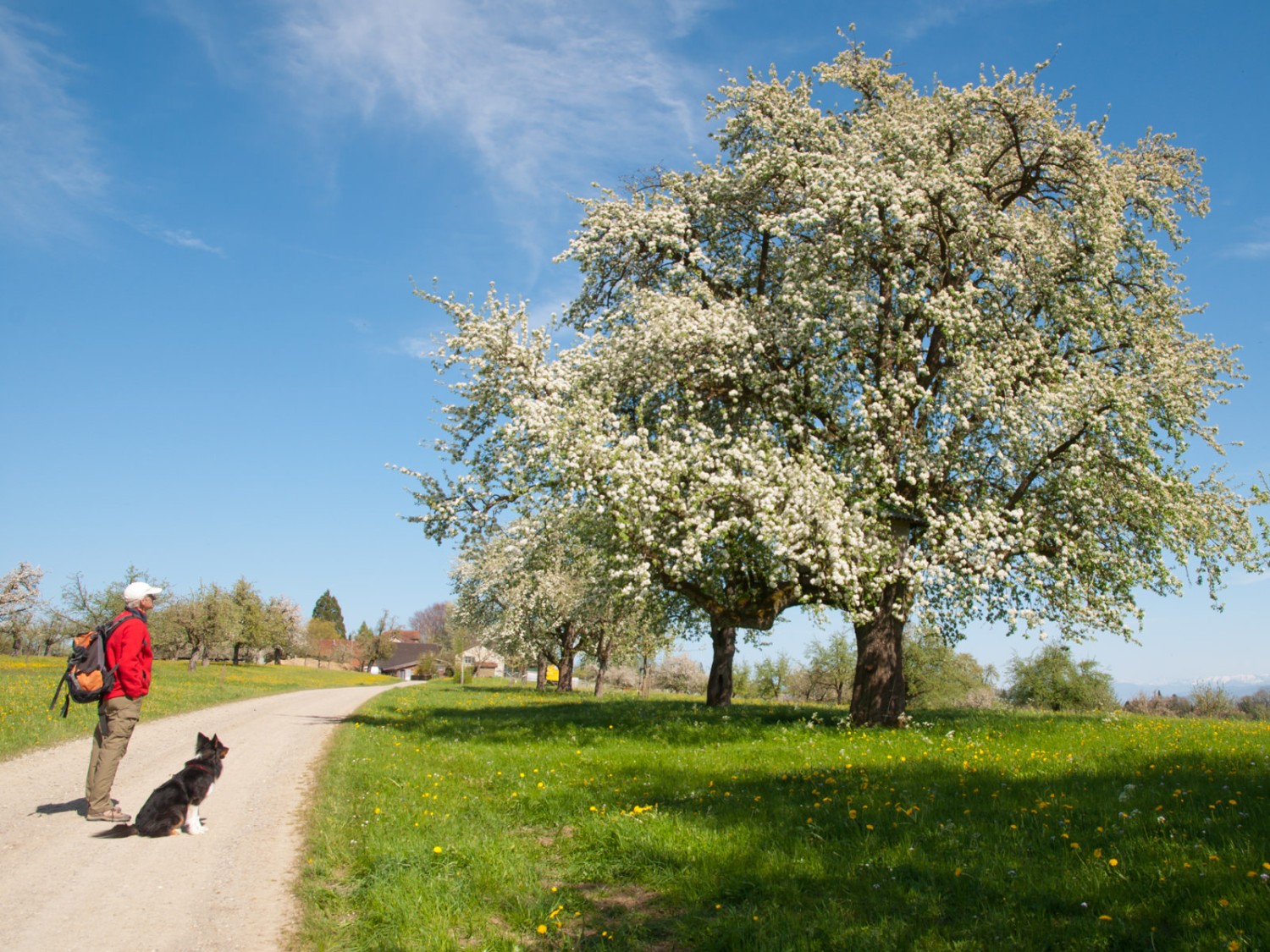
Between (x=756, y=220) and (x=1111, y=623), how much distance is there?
12.7 meters

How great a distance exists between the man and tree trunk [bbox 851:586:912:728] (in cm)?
1462

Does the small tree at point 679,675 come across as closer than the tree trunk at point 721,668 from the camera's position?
No

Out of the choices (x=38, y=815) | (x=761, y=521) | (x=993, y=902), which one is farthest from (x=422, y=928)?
(x=761, y=521)

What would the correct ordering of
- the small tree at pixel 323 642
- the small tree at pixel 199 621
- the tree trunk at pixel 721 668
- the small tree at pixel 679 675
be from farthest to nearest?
the small tree at pixel 323 642 → the small tree at pixel 679 675 → the small tree at pixel 199 621 → the tree trunk at pixel 721 668

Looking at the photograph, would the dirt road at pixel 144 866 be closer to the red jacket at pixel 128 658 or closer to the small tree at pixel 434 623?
the red jacket at pixel 128 658

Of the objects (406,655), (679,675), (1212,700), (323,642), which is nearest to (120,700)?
(1212,700)

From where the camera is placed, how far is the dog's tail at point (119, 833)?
365 inches

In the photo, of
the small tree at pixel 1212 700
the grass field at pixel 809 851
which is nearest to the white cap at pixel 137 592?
the grass field at pixel 809 851

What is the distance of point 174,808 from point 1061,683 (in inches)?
2082

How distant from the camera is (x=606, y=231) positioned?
830 inches

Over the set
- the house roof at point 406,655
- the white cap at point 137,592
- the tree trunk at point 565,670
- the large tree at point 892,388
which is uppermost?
the large tree at point 892,388

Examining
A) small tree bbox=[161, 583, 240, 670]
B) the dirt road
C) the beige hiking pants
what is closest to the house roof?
small tree bbox=[161, 583, 240, 670]

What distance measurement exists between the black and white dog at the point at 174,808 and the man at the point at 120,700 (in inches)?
17.2

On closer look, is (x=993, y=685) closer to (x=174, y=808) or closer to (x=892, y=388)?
(x=892, y=388)
